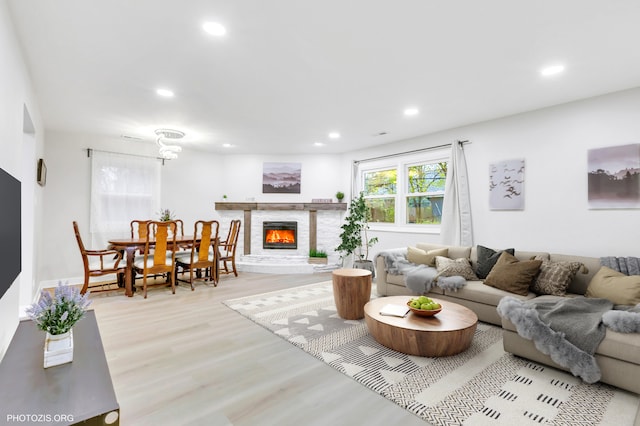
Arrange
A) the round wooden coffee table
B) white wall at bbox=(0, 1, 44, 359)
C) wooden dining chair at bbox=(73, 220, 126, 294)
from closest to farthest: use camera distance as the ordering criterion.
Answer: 1. white wall at bbox=(0, 1, 44, 359)
2. the round wooden coffee table
3. wooden dining chair at bbox=(73, 220, 126, 294)

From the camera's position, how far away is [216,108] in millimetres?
3904

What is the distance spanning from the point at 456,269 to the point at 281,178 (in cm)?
425

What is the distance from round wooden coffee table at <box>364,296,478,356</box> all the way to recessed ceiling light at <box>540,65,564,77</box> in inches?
92.9

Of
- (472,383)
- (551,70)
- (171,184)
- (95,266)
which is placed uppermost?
(551,70)

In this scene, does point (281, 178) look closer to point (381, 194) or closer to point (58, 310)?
point (381, 194)

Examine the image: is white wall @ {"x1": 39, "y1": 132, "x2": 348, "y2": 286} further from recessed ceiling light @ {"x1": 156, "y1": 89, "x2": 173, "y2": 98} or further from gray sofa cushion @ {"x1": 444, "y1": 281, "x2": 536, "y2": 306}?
gray sofa cushion @ {"x1": 444, "y1": 281, "x2": 536, "y2": 306}

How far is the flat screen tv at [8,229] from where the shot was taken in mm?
1419

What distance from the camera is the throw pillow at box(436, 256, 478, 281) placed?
364cm

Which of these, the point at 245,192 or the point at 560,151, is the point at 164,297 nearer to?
the point at 245,192

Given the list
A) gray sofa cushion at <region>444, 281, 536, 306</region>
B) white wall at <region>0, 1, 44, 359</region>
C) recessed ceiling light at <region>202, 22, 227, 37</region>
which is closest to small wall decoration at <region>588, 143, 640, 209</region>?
gray sofa cushion at <region>444, 281, 536, 306</region>

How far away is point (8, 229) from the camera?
156 cm

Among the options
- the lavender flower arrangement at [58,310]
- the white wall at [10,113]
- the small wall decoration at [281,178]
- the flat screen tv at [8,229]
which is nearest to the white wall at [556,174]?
the small wall decoration at [281,178]

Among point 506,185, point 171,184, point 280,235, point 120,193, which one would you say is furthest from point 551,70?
point 120,193

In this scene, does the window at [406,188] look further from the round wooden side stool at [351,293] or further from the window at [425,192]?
the round wooden side stool at [351,293]
